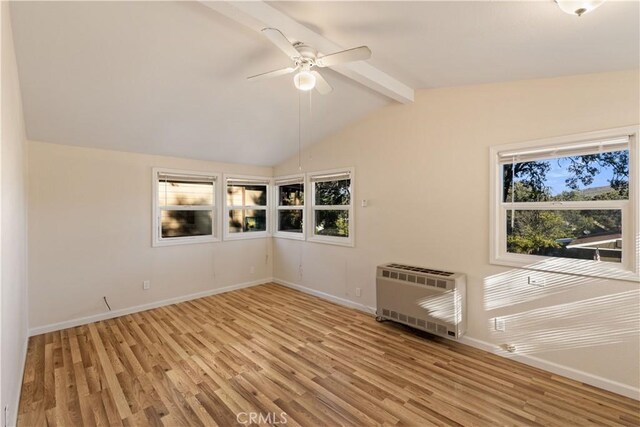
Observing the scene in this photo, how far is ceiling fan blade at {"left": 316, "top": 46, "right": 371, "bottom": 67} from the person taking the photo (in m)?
1.82

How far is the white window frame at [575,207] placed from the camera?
2170mm

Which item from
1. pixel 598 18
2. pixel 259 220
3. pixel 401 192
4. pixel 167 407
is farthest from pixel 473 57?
pixel 259 220

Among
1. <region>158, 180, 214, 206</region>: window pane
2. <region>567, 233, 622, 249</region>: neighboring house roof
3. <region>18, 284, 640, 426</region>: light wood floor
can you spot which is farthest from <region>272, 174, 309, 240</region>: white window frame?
<region>567, 233, 622, 249</region>: neighboring house roof

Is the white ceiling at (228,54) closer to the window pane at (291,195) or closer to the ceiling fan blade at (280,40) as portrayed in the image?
the ceiling fan blade at (280,40)

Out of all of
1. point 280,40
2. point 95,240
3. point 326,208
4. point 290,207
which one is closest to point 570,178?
point 280,40

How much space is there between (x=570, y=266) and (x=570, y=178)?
78 centimetres

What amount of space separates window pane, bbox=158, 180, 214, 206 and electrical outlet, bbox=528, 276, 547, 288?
4.47 metres

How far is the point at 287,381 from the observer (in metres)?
2.38

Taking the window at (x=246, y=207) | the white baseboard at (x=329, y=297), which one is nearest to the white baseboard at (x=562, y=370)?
the white baseboard at (x=329, y=297)

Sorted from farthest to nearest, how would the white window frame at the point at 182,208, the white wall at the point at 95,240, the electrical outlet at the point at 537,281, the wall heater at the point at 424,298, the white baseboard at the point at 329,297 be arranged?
the white window frame at the point at 182,208 → the white baseboard at the point at 329,297 → the white wall at the point at 95,240 → the wall heater at the point at 424,298 → the electrical outlet at the point at 537,281

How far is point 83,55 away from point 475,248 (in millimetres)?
3955

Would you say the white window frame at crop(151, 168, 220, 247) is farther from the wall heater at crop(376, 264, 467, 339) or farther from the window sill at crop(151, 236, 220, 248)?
the wall heater at crop(376, 264, 467, 339)

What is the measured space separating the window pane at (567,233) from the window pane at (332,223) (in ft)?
7.10

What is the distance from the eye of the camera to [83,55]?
7.38 feet
